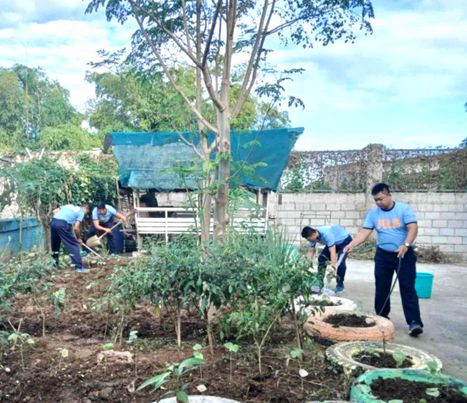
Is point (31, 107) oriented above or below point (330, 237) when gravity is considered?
above

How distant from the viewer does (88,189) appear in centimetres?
1012

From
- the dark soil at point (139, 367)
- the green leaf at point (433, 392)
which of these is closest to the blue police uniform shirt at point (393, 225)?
the dark soil at point (139, 367)

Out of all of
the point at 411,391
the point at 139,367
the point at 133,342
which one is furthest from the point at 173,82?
the point at 411,391

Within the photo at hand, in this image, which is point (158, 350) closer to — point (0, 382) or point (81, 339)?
point (81, 339)

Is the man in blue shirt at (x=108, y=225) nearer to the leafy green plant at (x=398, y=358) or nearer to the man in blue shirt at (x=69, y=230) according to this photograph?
the man in blue shirt at (x=69, y=230)

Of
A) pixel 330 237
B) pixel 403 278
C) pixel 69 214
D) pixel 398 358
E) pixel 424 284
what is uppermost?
pixel 69 214

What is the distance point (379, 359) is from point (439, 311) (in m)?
2.86

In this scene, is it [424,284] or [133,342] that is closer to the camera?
[133,342]

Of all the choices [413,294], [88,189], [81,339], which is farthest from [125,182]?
[413,294]

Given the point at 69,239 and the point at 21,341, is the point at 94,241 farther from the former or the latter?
the point at 21,341

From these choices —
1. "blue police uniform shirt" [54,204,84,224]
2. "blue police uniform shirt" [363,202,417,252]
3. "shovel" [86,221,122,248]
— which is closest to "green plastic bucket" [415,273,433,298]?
"blue police uniform shirt" [363,202,417,252]

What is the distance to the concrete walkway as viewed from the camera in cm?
419

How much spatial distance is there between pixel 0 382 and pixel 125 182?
6.91 metres

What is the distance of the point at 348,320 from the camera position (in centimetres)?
421
